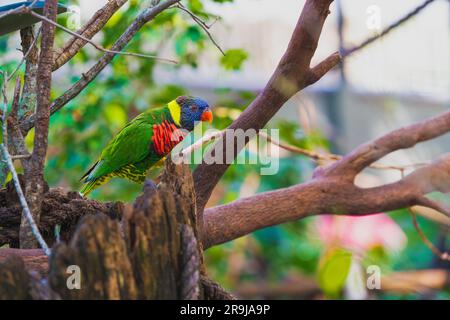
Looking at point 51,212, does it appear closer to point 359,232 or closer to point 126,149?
point 126,149

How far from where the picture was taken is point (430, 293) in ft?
8.56

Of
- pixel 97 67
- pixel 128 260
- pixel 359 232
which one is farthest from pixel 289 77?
pixel 359 232

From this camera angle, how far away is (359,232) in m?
2.65

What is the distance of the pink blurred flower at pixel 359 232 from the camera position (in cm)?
264

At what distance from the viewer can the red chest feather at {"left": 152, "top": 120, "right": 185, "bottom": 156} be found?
1401 mm

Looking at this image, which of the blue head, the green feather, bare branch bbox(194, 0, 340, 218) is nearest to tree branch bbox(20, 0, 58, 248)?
bare branch bbox(194, 0, 340, 218)

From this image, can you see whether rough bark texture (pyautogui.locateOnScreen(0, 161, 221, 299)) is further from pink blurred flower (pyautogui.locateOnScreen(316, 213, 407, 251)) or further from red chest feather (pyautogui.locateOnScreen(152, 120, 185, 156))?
pink blurred flower (pyautogui.locateOnScreen(316, 213, 407, 251))

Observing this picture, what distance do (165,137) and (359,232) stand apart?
1.46 metres

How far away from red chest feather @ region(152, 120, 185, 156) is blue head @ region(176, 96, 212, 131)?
1.5 inches

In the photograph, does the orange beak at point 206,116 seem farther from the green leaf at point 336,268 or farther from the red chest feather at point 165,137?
the green leaf at point 336,268
